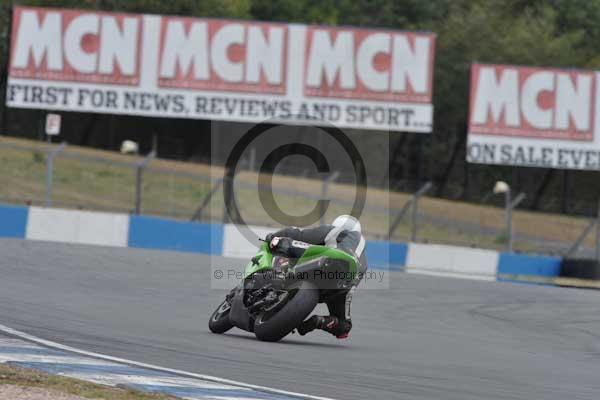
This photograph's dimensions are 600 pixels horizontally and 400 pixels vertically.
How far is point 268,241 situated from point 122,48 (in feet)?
66.5

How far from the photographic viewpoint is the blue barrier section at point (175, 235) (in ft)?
71.0

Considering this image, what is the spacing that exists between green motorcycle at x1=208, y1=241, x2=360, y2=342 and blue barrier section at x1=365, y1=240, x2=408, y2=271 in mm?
12755

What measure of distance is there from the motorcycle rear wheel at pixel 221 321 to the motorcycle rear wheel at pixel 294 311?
507 millimetres

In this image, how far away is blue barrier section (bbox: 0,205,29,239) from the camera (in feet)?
68.3

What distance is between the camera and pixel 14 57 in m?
28.6

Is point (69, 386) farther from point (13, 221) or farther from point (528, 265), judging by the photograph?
→ point (528, 265)

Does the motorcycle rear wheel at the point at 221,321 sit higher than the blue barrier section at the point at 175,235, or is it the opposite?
the blue barrier section at the point at 175,235

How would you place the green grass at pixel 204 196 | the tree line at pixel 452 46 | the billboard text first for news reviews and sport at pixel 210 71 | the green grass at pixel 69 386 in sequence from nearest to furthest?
the green grass at pixel 69 386 < the green grass at pixel 204 196 < the billboard text first for news reviews and sport at pixel 210 71 < the tree line at pixel 452 46

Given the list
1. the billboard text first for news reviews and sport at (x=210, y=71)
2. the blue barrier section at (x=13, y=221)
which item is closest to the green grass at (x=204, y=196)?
the billboard text first for news reviews and sport at (x=210, y=71)

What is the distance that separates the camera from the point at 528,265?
2380 centimetres

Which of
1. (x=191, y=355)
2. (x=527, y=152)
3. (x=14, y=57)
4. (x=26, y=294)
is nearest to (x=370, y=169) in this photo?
(x=527, y=152)

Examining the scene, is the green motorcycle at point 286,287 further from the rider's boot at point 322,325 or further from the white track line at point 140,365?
the white track line at point 140,365

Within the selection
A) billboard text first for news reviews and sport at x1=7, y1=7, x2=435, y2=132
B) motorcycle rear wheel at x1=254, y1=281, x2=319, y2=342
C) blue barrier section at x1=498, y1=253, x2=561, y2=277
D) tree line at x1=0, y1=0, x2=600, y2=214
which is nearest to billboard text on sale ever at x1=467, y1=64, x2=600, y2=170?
billboard text first for news reviews and sport at x1=7, y1=7, x2=435, y2=132

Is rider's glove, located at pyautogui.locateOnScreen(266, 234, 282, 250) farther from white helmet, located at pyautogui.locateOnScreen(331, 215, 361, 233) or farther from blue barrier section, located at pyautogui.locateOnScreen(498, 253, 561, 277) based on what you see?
A: blue barrier section, located at pyautogui.locateOnScreen(498, 253, 561, 277)
